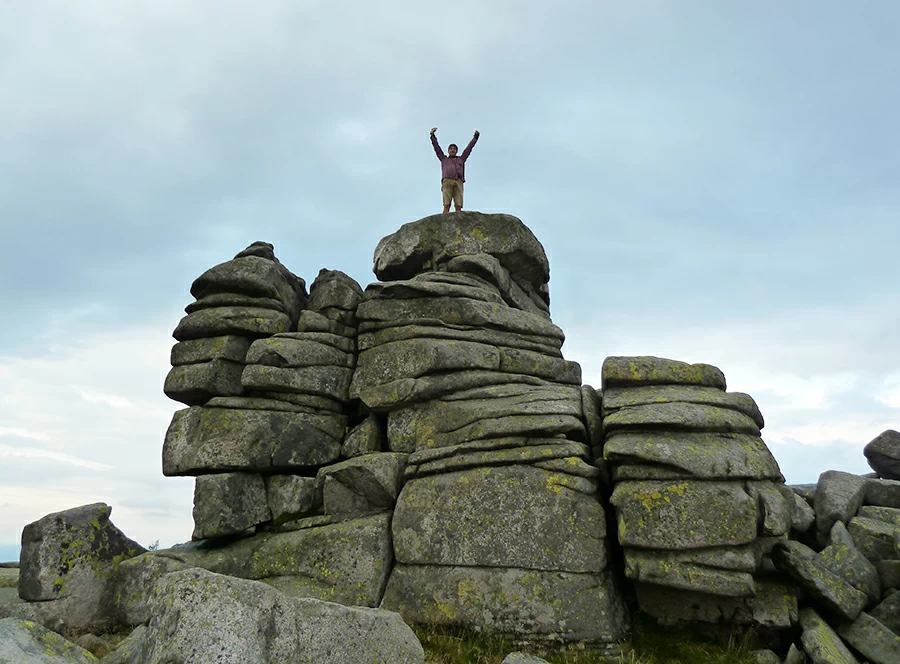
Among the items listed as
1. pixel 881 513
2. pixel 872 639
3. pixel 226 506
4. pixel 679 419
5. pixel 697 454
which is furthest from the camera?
pixel 226 506

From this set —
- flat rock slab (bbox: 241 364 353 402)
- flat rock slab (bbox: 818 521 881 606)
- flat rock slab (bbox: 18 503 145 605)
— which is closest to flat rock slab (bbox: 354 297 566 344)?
flat rock slab (bbox: 241 364 353 402)

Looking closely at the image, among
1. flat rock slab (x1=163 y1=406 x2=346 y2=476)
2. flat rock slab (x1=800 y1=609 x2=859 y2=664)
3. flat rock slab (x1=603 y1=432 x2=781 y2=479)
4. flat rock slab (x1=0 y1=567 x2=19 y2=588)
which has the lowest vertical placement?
flat rock slab (x1=800 y1=609 x2=859 y2=664)

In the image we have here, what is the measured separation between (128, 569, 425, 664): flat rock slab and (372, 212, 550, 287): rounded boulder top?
45.9ft

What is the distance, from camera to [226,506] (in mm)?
16031

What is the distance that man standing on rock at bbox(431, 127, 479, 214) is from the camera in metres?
24.1

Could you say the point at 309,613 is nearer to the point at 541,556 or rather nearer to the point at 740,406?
the point at 541,556

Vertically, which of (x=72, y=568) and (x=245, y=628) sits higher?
(x=72, y=568)

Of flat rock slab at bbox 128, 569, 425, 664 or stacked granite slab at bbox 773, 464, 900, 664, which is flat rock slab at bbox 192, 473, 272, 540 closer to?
flat rock slab at bbox 128, 569, 425, 664

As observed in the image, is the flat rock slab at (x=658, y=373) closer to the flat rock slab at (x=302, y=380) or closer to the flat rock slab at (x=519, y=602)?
the flat rock slab at (x=519, y=602)

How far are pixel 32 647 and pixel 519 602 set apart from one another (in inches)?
346

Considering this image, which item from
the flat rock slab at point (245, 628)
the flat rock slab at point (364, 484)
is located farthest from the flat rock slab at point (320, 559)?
the flat rock slab at point (245, 628)

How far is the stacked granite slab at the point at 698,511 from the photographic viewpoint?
1295cm

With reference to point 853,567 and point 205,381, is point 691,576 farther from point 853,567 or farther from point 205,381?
point 205,381

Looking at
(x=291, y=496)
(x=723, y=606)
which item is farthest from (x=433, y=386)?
(x=723, y=606)
